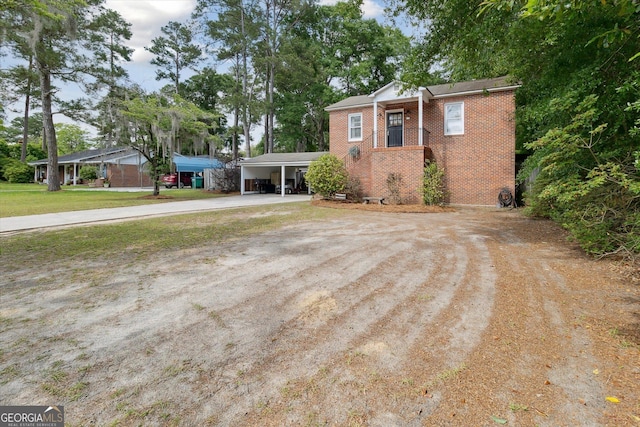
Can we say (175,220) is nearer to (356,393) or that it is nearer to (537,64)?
(356,393)

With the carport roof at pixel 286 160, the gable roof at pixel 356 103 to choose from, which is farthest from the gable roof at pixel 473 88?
the carport roof at pixel 286 160

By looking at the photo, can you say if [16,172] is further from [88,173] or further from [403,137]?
[403,137]

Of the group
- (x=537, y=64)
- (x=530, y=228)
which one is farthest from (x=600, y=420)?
(x=537, y=64)

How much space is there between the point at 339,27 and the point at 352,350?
114ft

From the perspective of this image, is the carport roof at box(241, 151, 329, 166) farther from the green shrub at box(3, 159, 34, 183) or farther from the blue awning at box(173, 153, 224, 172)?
the green shrub at box(3, 159, 34, 183)

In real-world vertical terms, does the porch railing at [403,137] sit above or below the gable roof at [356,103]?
below

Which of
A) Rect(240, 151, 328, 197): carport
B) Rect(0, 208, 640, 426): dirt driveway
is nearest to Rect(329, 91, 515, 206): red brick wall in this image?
Rect(240, 151, 328, 197): carport

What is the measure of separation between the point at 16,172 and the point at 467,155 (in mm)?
Answer: 42229

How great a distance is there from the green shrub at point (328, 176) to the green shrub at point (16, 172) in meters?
35.3

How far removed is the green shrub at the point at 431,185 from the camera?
1429 centimetres

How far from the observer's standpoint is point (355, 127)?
18.4 metres

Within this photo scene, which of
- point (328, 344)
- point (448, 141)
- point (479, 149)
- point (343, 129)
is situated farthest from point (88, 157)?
point (328, 344)

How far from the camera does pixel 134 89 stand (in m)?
23.0

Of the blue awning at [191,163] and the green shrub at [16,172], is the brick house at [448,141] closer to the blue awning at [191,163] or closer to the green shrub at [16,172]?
the blue awning at [191,163]
